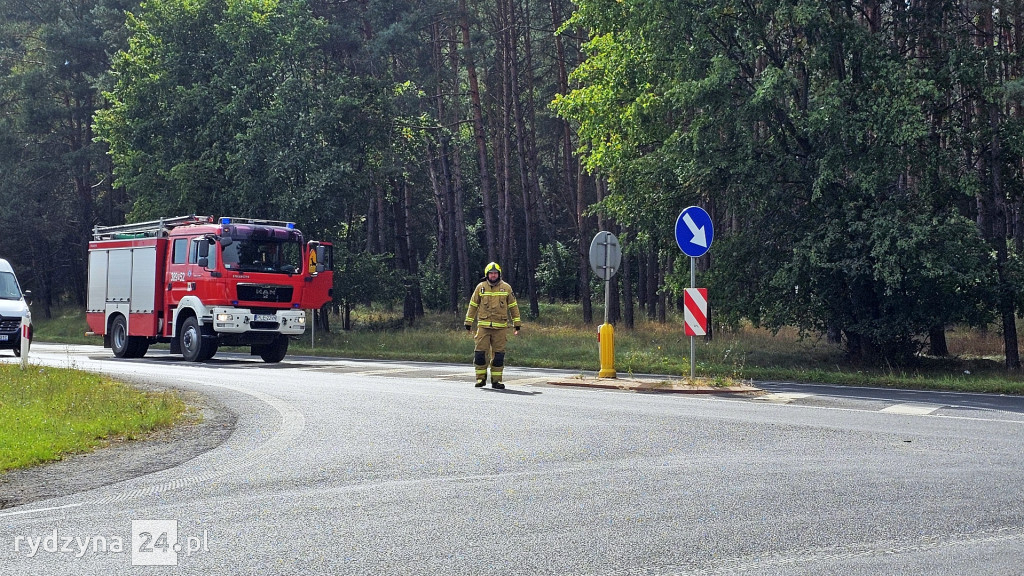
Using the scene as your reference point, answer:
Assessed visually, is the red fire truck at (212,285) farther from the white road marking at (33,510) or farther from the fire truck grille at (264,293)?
the white road marking at (33,510)

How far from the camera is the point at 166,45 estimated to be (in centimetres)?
3769

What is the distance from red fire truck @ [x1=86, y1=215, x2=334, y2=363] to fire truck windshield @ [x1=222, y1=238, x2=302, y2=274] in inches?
0.9

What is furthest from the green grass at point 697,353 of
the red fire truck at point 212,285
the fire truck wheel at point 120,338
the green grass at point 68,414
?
the green grass at point 68,414

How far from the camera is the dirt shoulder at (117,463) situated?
8.03 meters

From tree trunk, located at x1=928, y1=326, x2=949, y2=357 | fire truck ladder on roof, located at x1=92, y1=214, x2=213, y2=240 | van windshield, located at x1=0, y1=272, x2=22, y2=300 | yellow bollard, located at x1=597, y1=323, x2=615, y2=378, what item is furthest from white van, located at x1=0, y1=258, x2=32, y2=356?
tree trunk, located at x1=928, y1=326, x2=949, y2=357

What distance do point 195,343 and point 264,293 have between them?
1.86m

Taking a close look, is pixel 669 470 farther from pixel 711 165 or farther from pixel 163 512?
pixel 711 165

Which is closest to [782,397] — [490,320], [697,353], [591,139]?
[490,320]

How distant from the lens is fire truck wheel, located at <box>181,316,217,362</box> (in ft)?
78.8

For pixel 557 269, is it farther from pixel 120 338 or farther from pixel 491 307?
pixel 491 307

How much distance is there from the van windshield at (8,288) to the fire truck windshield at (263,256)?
6.59 metres

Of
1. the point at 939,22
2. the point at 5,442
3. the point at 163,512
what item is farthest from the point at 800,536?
the point at 939,22

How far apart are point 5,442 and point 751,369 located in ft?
47.1

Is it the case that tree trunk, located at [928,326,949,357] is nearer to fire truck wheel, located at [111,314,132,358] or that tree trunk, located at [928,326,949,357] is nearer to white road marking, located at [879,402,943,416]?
white road marking, located at [879,402,943,416]
